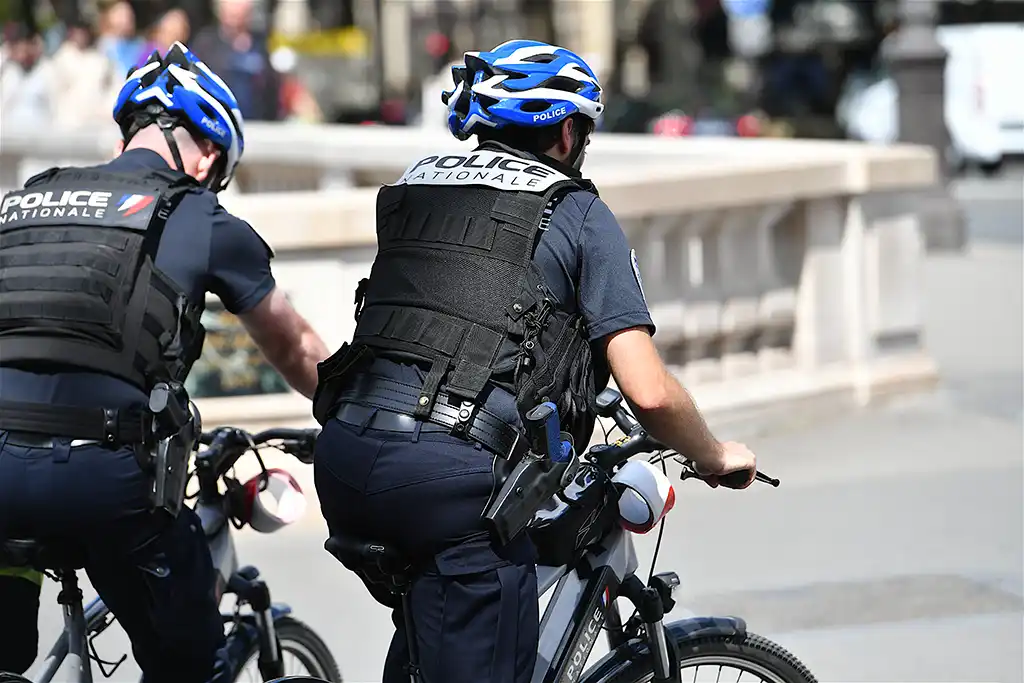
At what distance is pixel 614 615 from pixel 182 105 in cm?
139

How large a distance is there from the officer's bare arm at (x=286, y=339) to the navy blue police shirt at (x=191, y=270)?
4 centimetres

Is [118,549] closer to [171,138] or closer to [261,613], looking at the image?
[261,613]

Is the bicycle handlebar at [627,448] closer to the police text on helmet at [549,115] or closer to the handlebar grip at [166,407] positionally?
the police text on helmet at [549,115]

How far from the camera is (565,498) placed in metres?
3.35

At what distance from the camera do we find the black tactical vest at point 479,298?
125 inches

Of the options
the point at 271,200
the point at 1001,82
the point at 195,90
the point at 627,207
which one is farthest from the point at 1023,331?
the point at 1001,82

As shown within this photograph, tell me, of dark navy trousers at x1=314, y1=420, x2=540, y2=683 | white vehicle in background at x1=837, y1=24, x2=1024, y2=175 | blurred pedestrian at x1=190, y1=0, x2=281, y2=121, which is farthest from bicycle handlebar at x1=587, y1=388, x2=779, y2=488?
white vehicle in background at x1=837, y1=24, x2=1024, y2=175

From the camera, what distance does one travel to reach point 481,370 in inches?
124

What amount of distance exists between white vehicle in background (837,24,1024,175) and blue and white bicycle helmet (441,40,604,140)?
19850mm

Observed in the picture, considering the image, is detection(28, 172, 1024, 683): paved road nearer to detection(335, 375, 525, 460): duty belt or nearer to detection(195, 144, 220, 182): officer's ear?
detection(195, 144, 220, 182): officer's ear

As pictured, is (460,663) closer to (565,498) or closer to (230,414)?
(565,498)

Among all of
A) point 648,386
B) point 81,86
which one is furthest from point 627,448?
point 81,86

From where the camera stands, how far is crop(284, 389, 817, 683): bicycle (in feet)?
11.1

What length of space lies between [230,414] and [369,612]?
1.39 m
